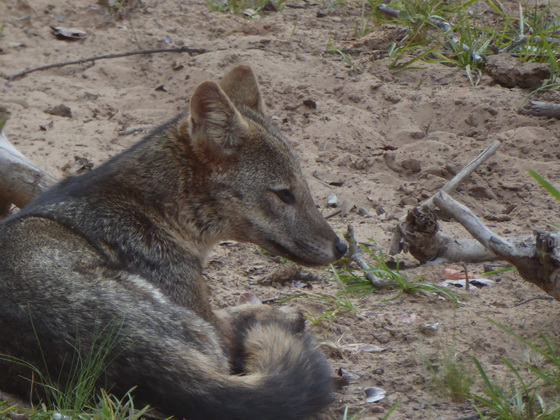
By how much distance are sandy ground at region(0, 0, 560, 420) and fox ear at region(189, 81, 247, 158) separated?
3.76 feet

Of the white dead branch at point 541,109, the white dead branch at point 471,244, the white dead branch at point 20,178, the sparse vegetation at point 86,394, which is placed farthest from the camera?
the white dead branch at point 541,109

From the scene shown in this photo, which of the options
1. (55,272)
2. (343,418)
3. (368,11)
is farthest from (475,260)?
(368,11)

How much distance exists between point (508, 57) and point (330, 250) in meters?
4.23

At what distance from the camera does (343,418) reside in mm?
3982

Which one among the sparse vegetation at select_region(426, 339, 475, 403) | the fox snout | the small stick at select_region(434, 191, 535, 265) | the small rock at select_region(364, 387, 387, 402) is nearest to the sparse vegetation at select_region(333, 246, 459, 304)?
the fox snout

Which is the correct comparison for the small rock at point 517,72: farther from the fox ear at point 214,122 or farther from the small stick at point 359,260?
the fox ear at point 214,122

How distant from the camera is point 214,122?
4.99 m

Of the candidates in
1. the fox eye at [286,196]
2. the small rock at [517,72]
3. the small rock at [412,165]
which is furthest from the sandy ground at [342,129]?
the fox eye at [286,196]

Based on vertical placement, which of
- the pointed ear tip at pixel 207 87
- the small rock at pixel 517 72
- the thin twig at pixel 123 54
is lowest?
the thin twig at pixel 123 54

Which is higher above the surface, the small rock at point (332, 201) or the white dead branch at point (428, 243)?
the white dead branch at point (428, 243)

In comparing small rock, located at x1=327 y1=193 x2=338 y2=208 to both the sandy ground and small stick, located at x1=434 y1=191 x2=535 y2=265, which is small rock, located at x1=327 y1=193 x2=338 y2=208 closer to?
the sandy ground

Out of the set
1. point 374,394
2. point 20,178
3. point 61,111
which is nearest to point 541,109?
point 374,394

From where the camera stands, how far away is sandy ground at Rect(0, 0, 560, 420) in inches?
196

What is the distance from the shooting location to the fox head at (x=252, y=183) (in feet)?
16.4
